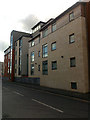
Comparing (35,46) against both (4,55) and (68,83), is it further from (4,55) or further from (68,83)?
(4,55)

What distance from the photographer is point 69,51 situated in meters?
15.8

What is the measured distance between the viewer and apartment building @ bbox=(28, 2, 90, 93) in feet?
45.6

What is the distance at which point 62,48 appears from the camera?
17250 mm

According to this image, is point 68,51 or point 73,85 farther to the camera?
point 68,51

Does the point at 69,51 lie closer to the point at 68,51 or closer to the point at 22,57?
the point at 68,51

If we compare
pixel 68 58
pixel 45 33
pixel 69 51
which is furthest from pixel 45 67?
pixel 69 51

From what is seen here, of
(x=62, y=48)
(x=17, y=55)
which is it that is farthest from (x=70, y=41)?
(x=17, y=55)

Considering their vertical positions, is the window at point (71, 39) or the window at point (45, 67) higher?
the window at point (71, 39)

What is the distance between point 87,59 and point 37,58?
595 inches

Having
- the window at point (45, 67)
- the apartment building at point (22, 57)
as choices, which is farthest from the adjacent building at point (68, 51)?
the apartment building at point (22, 57)

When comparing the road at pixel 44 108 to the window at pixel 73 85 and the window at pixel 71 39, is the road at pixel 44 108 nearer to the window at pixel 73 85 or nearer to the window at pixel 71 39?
the window at pixel 73 85

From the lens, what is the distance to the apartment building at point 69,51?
1391cm

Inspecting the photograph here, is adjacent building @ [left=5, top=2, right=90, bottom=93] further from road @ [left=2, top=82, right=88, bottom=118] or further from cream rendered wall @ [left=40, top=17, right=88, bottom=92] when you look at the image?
road @ [left=2, top=82, right=88, bottom=118]

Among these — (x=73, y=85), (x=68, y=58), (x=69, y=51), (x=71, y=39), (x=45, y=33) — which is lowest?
(x=73, y=85)
